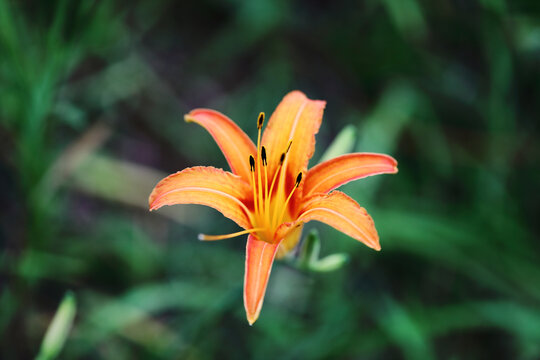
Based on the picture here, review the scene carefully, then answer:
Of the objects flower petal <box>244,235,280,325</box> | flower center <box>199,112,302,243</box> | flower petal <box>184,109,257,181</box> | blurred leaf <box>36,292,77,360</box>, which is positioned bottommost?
blurred leaf <box>36,292,77,360</box>

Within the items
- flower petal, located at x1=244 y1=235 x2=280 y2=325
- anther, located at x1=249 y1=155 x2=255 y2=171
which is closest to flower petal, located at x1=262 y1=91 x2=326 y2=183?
anther, located at x1=249 y1=155 x2=255 y2=171

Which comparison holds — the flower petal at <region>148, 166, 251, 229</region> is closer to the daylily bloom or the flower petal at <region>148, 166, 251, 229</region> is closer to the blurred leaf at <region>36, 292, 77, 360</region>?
the daylily bloom

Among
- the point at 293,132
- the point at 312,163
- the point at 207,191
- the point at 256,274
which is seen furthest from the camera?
the point at 312,163

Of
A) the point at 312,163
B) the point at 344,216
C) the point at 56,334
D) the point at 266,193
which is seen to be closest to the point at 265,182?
the point at 266,193

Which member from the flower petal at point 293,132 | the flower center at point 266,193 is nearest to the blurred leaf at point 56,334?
the flower center at point 266,193

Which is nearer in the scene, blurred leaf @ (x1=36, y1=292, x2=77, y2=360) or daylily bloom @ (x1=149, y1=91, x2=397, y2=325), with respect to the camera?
daylily bloom @ (x1=149, y1=91, x2=397, y2=325)

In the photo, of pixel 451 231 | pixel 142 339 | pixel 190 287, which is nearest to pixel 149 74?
pixel 190 287

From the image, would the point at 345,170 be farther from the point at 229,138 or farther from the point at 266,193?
the point at 229,138
